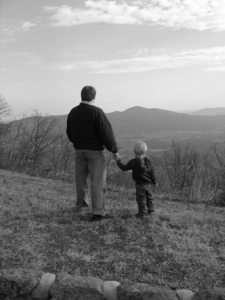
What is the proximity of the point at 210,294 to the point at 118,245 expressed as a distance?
161 cm

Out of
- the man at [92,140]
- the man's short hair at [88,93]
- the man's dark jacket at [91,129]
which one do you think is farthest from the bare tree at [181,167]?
the man's short hair at [88,93]

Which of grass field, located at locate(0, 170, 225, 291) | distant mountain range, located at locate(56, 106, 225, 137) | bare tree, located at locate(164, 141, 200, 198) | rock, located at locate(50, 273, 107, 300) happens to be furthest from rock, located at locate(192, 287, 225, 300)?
distant mountain range, located at locate(56, 106, 225, 137)

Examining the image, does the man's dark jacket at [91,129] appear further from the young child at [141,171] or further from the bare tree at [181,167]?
the bare tree at [181,167]

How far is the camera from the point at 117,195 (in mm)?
8062

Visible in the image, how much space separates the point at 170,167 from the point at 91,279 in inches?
574

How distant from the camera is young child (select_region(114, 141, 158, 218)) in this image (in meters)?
4.97

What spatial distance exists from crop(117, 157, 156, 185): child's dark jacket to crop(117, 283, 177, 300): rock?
2.29 meters

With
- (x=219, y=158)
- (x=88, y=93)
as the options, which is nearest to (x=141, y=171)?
(x=88, y=93)

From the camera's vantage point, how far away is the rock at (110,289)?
286 cm

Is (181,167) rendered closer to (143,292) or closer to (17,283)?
(143,292)

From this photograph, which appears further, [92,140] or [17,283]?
[92,140]

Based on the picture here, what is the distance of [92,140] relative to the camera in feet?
15.9

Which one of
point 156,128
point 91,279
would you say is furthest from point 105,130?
point 156,128

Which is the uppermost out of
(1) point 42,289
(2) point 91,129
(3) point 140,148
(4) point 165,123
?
(4) point 165,123
